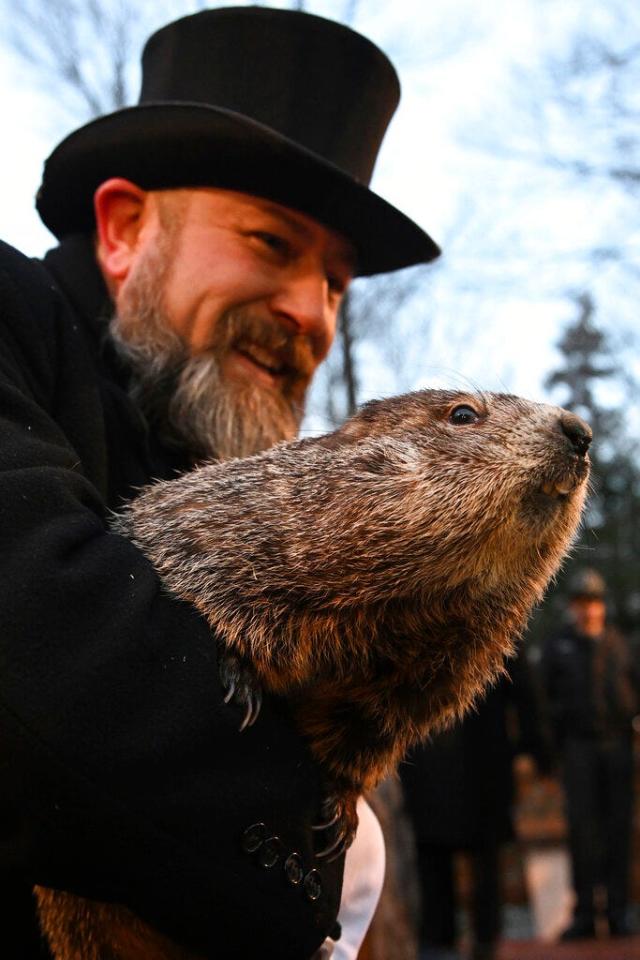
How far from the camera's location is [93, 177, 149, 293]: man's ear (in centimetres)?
291

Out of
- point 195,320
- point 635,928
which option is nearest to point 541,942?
point 635,928

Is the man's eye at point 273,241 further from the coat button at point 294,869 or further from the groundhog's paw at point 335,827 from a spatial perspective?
the coat button at point 294,869

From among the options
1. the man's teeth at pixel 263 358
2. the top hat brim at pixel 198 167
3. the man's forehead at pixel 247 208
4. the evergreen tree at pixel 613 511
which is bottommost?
the evergreen tree at pixel 613 511

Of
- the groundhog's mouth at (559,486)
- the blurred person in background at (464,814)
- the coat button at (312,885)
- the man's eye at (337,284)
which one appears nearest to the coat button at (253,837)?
the coat button at (312,885)

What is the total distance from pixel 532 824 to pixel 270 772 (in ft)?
37.1

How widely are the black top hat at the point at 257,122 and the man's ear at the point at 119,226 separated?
5 centimetres

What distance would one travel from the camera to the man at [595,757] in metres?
8.12

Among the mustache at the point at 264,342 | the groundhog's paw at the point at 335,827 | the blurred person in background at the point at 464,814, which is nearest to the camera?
the groundhog's paw at the point at 335,827

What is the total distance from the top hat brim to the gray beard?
0.91ft

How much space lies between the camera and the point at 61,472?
1714 mm

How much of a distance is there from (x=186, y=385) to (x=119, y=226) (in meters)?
0.60

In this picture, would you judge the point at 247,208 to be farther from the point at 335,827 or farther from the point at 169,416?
the point at 335,827

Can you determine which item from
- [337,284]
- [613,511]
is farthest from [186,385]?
[613,511]

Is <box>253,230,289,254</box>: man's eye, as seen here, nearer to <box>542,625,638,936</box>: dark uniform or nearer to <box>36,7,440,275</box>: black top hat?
<box>36,7,440,275</box>: black top hat
